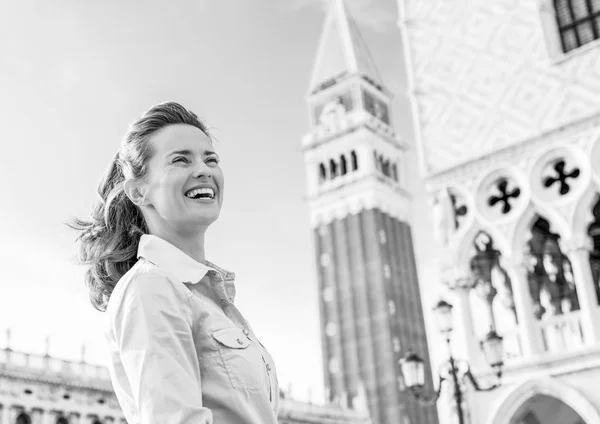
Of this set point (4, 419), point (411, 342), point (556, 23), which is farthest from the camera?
point (411, 342)

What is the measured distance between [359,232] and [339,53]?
10181 mm

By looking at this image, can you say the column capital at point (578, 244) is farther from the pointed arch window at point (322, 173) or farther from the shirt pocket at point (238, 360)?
the pointed arch window at point (322, 173)

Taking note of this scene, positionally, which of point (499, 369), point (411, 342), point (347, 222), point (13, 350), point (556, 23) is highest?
point (347, 222)

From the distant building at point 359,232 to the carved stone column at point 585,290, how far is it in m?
21.1

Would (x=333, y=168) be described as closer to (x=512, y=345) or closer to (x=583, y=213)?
(x=512, y=345)

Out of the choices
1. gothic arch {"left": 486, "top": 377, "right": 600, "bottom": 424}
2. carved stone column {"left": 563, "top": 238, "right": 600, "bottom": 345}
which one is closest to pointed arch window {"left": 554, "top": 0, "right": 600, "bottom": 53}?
carved stone column {"left": 563, "top": 238, "right": 600, "bottom": 345}

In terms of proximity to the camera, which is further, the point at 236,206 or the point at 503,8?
the point at 236,206

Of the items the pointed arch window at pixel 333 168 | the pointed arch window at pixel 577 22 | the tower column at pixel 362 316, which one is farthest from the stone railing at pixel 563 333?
the pointed arch window at pixel 333 168

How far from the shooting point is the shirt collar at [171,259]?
130 cm

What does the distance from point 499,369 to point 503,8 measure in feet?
16.2

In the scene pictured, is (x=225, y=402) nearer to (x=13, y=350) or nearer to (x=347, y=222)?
(x=13, y=350)

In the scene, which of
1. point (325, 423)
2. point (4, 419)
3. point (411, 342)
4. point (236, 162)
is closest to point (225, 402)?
point (4, 419)

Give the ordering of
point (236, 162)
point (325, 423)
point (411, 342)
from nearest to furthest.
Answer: point (236, 162)
point (325, 423)
point (411, 342)

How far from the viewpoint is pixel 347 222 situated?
35156 millimetres
